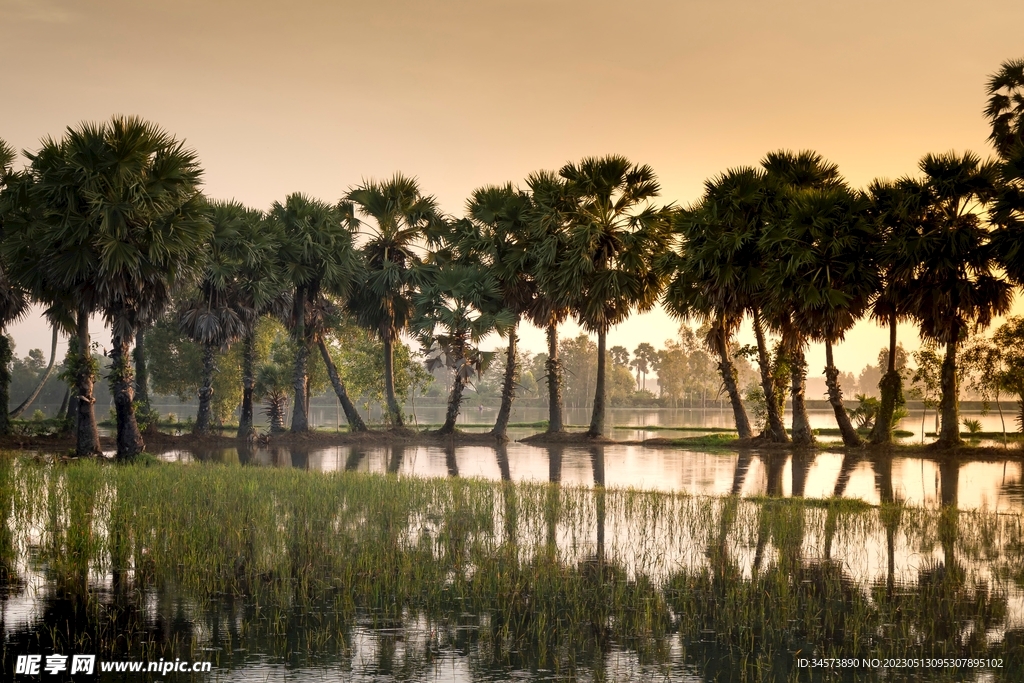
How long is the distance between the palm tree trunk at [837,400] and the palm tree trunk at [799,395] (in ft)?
3.41

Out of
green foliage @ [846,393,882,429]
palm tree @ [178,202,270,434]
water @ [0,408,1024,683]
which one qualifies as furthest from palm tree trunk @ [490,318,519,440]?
water @ [0,408,1024,683]

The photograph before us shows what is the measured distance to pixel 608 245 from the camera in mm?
39281

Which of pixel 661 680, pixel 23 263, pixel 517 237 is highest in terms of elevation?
pixel 517 237

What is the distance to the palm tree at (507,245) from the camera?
40.6m

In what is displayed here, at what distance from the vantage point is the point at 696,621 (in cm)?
963

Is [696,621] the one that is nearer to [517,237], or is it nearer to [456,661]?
[456,661]

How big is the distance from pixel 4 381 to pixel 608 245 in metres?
25.1

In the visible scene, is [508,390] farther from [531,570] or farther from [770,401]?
[531,570]

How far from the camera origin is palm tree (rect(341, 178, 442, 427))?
42.8 m

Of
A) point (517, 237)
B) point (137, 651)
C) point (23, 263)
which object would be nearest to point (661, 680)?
point (137, 651)

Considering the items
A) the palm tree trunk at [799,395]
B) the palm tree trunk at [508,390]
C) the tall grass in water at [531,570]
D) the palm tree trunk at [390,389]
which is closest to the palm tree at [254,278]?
the palm tree trunk at [390,389]

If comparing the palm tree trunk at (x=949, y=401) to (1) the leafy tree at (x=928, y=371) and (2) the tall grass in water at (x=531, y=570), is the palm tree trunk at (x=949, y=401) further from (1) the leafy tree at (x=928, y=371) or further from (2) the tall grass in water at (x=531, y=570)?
(2) the tall grass in water at (x=531, y=570)

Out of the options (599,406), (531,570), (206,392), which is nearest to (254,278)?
(206,392)

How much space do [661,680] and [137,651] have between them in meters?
4.77
